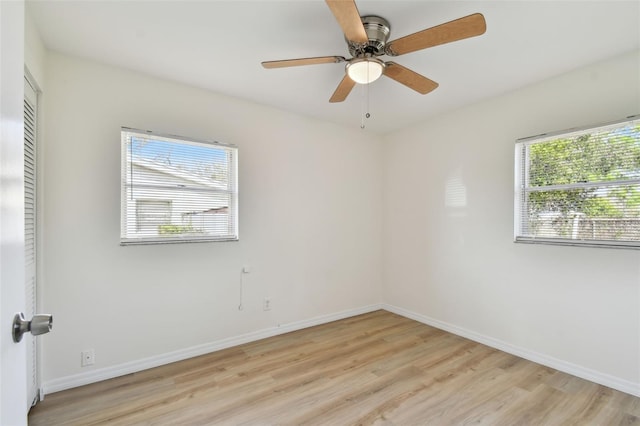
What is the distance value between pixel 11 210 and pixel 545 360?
145 inches

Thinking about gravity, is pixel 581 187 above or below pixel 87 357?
above

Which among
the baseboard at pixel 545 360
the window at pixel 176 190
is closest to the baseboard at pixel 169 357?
the window at pixel 176 190

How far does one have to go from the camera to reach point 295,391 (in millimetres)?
2297

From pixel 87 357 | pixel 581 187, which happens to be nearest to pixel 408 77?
pixel 581 187

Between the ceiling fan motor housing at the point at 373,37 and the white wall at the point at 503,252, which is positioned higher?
the ceiling fan motor housing at the point at 373,37

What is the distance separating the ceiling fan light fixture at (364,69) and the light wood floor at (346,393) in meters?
2.31

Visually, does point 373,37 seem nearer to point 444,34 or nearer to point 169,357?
point 444,34

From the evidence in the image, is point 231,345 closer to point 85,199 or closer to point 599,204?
point 85,199

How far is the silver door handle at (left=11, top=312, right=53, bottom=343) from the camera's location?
2.51ft

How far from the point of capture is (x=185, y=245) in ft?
9.24

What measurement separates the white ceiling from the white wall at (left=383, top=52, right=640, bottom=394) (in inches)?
12.1

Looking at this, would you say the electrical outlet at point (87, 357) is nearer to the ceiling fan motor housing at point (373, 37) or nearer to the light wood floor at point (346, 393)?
the light wood floor at point (346, 393)

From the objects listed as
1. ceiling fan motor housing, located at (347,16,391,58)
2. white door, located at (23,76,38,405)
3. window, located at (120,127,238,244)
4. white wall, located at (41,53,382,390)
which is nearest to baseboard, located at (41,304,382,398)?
white wall, located at (41,53,382,390)

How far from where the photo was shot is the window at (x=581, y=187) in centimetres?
230
